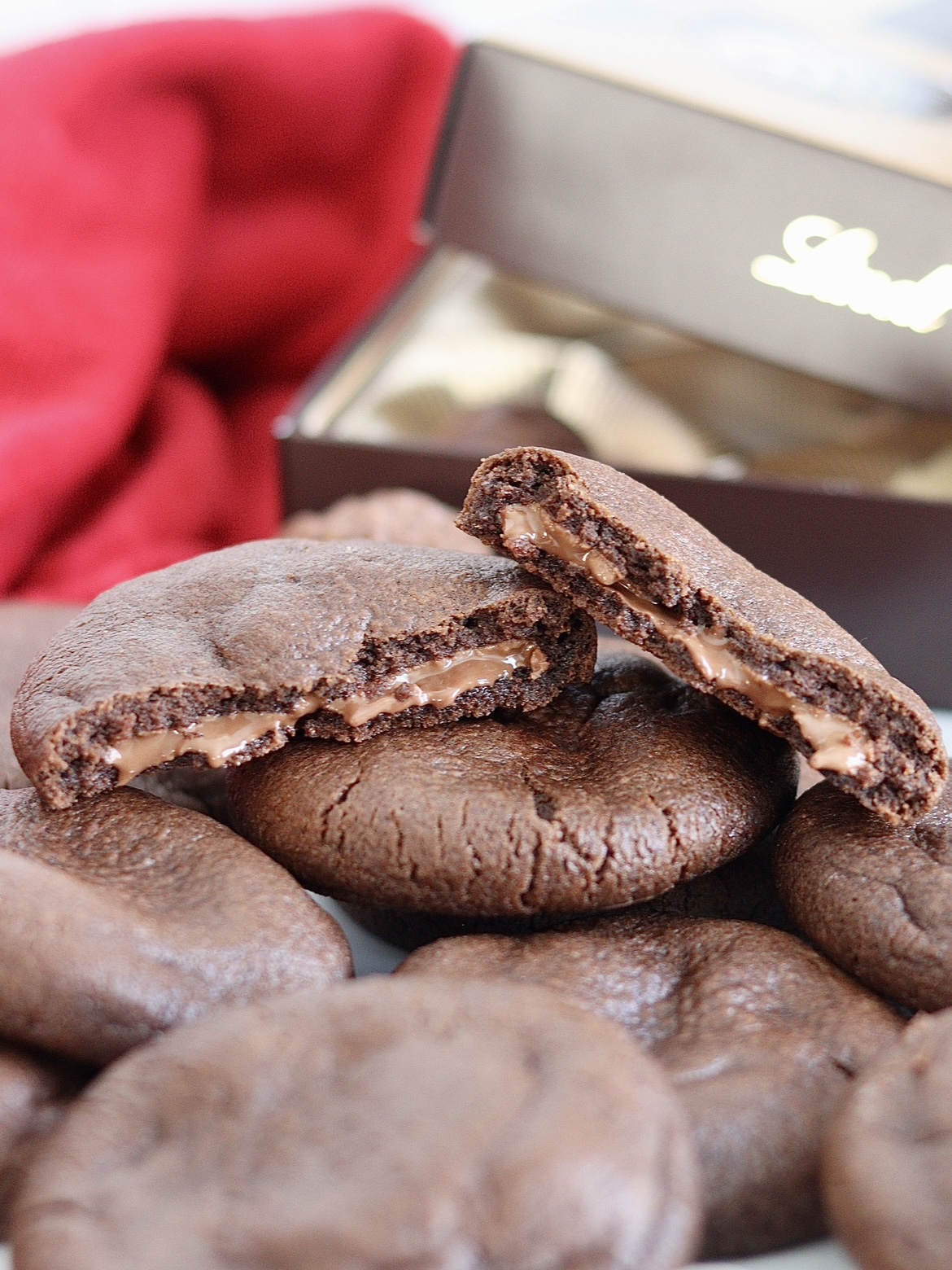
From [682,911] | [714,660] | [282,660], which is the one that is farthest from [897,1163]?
[282,660]

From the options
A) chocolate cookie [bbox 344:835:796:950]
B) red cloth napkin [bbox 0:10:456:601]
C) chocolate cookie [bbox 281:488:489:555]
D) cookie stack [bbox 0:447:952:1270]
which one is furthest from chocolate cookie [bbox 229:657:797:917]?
red cloth napkin [bbox 0:10:456:601]

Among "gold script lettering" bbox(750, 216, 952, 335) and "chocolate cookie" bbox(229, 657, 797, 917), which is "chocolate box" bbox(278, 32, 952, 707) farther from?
"chocolate cookie" bbox(229, 657, 797, 917)

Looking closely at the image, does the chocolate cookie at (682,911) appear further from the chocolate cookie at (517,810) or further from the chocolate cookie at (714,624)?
the chocolate cookie at (714,624)

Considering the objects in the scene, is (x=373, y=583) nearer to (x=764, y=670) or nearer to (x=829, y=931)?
(x=764, y=670)

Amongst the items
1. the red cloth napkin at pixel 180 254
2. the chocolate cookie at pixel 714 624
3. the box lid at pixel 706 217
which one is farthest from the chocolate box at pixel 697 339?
the chocolate cookie at pixel 714 624

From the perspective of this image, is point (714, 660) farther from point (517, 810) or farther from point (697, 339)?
point (697, 339)

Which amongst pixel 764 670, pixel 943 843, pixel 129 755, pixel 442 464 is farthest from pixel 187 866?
pixel 442 464

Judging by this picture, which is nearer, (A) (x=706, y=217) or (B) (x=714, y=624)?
(B) (x=714, y=624)
